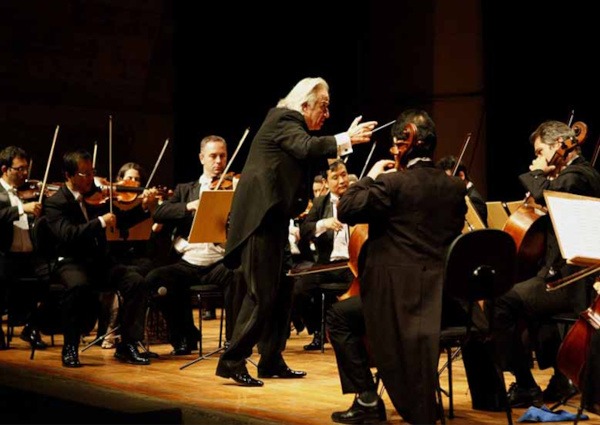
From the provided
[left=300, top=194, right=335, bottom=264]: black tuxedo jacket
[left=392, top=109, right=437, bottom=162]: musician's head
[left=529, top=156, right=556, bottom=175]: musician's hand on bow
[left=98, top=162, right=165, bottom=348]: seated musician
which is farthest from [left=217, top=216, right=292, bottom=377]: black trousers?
[left=300, top=194, right=335, bottom=264]: black tuxedo jacket

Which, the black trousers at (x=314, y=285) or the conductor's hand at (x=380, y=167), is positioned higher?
the conductor's hand at (x=380, y=167)

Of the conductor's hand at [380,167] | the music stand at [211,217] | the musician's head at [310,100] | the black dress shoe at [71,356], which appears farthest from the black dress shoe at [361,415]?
the black dress shoe at [71,356]

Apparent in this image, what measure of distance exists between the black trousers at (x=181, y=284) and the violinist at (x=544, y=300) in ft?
5.98

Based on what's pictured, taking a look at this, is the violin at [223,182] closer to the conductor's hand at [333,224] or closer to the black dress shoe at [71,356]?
the conductor's hand at [333,224]

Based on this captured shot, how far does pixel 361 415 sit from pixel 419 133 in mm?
1110

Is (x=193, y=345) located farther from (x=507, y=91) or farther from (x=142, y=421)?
(x=507, y=91)

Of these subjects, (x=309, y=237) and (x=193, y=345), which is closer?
(x=193, y=345)

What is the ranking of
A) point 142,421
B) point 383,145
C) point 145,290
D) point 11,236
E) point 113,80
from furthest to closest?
point 383,145, point 113,80, point 11,236, point 145,290, point 142,421

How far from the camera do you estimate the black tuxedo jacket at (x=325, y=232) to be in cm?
620

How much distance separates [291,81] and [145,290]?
4.96 meters

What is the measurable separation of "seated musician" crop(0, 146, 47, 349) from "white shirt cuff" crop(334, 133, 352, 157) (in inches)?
102

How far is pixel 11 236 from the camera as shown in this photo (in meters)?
5.97

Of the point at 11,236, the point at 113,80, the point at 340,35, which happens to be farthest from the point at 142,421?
the point at 340,35

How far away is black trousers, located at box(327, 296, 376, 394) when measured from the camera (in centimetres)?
366
